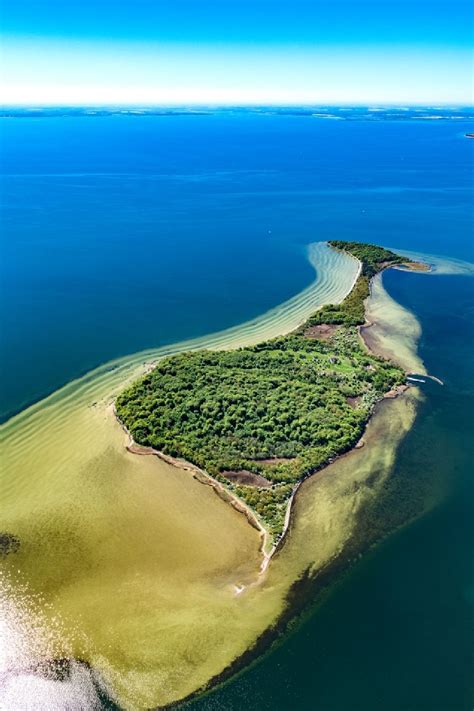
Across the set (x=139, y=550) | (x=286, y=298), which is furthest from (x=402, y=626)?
(x=286, y=298)

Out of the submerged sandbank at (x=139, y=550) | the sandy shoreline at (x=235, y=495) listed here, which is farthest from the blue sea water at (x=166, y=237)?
the sandy shoreline at (x=235, y=495)

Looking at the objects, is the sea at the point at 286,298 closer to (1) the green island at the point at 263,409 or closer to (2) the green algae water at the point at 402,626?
(2) the green algae water at the point at 402,626

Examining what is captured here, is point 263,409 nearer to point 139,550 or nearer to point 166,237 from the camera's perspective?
point 139,550

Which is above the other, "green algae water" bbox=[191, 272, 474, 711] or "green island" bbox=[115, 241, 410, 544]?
"green island" bbox=[115, 241, 410, 544]

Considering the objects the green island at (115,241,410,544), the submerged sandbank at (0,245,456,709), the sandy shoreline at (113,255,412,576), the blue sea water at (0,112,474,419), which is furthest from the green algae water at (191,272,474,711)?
the blue sea water at (0,112,474,419)

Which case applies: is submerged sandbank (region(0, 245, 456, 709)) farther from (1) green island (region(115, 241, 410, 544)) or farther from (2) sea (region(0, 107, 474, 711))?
(2) sea (region(0, 107, 474, 711))

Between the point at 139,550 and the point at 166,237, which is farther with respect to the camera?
the point at 166,237
